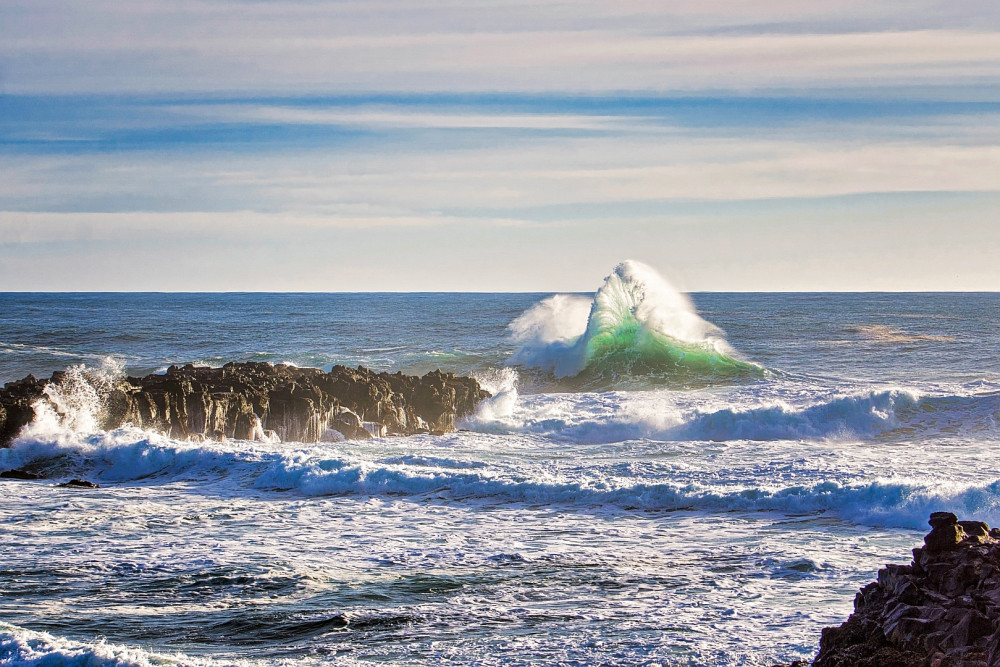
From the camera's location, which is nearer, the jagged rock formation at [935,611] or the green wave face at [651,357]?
the jagged rock formation at [935,611]

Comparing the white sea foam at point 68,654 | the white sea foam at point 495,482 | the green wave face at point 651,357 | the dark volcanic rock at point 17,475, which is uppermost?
the green wave face at point 651,357

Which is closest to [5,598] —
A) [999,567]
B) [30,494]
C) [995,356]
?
[30,494]

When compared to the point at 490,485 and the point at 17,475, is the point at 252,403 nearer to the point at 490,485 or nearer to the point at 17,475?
the point at 17,475

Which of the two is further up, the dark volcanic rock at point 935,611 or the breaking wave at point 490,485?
the dark volcanic rock at point 935,611

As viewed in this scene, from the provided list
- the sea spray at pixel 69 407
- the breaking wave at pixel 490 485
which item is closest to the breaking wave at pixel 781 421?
the breaking wave at pixel 490 485

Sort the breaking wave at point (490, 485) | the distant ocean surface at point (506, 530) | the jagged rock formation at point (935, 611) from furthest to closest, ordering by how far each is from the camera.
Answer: the breaking wave at point (490, 485), the distant ocean surface at point (506, 530), the jagged rock formation at point (935, 611)

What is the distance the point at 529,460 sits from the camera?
15.0 meters

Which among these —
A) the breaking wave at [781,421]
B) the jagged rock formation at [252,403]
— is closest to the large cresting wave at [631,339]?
the breaking wave at [781,421]

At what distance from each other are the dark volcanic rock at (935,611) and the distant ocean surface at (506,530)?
91 centimetres

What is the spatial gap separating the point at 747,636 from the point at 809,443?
34.5 ft

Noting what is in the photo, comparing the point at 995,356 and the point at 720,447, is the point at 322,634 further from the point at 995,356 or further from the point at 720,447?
the point at 995,356

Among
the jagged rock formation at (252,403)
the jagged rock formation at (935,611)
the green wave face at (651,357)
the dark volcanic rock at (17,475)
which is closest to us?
the jagged rock formation at (935,611)

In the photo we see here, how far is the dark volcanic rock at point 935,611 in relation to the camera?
194 inches

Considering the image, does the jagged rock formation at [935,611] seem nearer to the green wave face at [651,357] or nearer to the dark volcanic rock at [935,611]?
the dark volcanic rock at [935,611]
